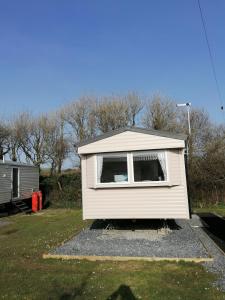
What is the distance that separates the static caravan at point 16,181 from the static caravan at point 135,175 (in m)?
7.17

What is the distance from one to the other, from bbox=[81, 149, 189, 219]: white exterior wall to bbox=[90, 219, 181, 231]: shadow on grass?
1.07 m

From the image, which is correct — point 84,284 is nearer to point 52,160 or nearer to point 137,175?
point 137,175

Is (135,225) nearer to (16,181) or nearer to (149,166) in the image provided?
(149,166)

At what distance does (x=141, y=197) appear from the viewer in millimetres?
8844

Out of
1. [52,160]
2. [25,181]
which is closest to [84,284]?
[25,181]

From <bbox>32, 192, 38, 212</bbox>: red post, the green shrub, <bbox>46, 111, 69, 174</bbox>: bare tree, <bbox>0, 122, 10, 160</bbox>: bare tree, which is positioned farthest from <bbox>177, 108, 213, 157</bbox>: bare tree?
<bbox>0, 122, 10, 160</bbox>: bare tree

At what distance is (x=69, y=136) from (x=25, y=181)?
29.6 feet

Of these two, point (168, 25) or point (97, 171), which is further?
point (168, 25)

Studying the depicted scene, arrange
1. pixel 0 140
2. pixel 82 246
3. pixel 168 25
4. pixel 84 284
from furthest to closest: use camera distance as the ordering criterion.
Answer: pixel 0 140 < pixel 168 25 < pixel 82 246 < pixel 84 284

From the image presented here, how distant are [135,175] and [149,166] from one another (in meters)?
0.47

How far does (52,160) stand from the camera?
83.4ft

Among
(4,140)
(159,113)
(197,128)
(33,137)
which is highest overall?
(159,113)

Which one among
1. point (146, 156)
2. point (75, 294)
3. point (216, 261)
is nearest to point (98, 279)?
point (75, 294)

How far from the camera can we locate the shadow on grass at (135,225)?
991cm
